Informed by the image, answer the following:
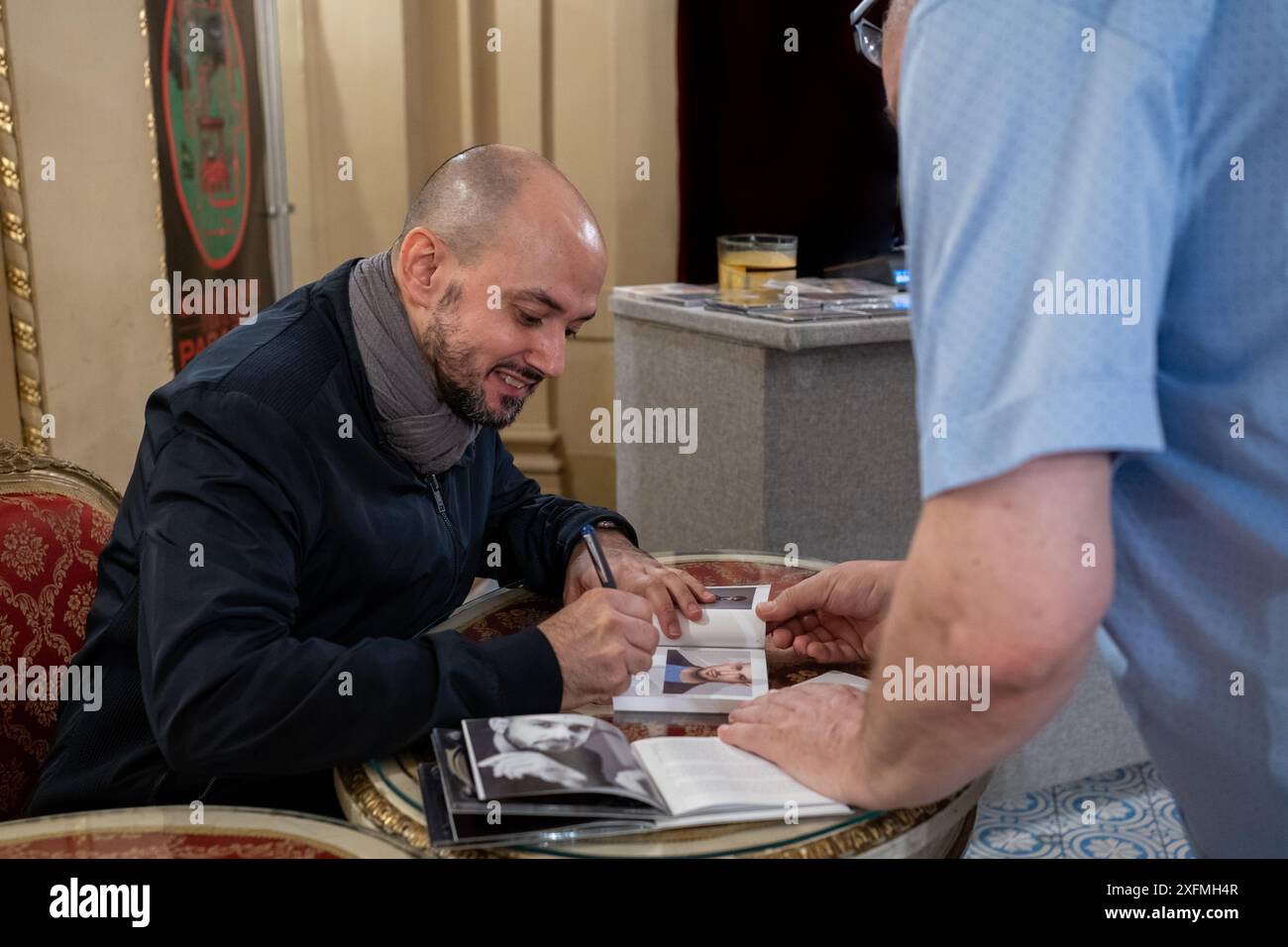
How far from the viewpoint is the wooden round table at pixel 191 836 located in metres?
1.07

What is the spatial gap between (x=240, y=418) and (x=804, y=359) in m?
1.57

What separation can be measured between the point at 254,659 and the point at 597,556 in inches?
24.1

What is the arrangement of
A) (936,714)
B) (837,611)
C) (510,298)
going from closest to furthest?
(936,714) → (837,611) → (510,298)

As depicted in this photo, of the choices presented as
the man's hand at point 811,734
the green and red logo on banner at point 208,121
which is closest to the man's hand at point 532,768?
the man's hand at point 811,734

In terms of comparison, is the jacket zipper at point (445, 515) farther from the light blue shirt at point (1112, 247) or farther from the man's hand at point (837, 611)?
the light blue shirt at point (1112, 247)

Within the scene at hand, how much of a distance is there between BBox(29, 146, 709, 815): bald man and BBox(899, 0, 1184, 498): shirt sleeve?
0.69 m

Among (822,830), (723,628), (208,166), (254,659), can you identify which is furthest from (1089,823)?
(208,166)

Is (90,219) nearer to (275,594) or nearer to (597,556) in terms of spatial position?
(597,556)

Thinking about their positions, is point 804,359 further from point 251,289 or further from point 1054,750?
point 251,289

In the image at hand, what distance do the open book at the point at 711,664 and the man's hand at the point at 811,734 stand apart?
0.30 ft

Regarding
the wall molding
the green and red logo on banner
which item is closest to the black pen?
the wall molding

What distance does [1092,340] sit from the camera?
687 mm

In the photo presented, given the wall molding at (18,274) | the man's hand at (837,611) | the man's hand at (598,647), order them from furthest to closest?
the wall molding at (18,274)
the man's hand at (837,611)
the man's hand at (598,647)
